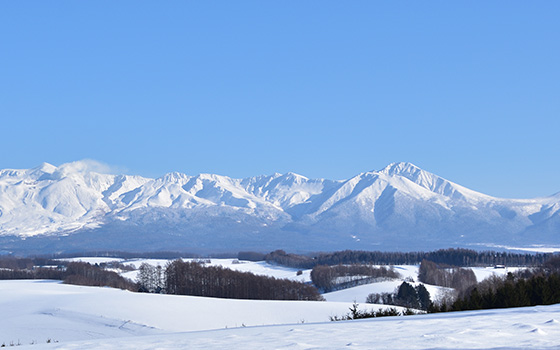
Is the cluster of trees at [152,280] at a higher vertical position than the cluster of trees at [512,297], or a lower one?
lower

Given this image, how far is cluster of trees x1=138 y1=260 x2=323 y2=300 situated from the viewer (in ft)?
362

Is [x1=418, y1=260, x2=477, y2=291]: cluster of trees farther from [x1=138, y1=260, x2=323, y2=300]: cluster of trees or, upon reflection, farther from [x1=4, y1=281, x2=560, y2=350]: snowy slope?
[x1=4, y1=281, x2=560, y2=350]: snowy slope

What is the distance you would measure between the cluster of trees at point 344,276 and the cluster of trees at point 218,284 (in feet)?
114

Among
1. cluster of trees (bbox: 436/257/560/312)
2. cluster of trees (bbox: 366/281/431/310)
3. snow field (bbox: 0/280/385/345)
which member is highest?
cluster of trees (bbox: 436/257/560/312)

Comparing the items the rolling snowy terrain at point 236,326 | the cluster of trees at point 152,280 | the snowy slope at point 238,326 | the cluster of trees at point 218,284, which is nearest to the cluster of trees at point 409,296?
the cluster of trees at point 218,284

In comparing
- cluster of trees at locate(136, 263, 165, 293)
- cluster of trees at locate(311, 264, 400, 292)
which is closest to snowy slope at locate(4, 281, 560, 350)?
cluster of trees at locate(136, 263, 165, 293)

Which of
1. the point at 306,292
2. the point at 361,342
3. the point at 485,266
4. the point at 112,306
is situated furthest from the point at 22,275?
the point at 361,342

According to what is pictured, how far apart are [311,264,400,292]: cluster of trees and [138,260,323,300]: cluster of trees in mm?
34649

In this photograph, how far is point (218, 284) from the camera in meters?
114

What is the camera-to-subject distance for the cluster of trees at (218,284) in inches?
4343

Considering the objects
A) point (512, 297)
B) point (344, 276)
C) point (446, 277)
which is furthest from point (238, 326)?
point (446, 277)

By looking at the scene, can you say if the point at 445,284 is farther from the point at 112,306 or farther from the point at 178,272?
the point at 112,306

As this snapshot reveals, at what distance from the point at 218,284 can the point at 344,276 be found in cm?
5124

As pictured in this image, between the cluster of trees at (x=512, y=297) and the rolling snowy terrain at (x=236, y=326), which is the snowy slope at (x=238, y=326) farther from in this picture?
the cluster of trees at (x=512, y=297)
